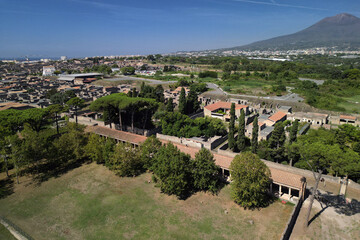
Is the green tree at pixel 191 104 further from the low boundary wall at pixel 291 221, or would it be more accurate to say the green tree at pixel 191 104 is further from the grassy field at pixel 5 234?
the grassy field at pixel 5 234

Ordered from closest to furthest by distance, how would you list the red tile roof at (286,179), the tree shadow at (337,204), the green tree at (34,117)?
the tree shadow at (337,204) < the red tile roof at (286,179) < the green tree at (34,117)

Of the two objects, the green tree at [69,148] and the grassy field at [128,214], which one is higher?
the green tree at [69,148]

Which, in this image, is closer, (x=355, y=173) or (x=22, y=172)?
(x=355, y=173)

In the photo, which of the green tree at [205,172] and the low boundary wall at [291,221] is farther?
the green tree at [205,172]

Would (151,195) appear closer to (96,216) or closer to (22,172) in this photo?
(96,216)

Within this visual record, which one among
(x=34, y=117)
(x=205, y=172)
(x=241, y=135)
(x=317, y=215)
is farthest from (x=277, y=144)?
(x=34, y=117)

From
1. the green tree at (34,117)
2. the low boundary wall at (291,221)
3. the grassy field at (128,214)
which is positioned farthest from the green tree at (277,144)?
the green tree at (34,117)

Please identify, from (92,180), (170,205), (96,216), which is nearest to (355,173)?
(170,205)
